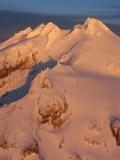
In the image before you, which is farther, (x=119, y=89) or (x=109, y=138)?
(x=119, y=89)

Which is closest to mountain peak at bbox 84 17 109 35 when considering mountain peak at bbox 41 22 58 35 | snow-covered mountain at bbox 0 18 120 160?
snow-covered mountain at bbox 0 18 120 160

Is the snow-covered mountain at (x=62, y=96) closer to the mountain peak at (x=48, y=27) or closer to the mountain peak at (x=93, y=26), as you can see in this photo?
the mountain peak at (x=93, y=26)

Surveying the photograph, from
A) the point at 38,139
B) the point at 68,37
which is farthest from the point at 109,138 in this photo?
the point at 68,37

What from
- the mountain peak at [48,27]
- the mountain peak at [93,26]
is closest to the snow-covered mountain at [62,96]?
the mountain peak at [93,26]

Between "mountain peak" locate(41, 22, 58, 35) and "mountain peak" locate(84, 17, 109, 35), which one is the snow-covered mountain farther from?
"mountain peak" locate(41, 22, 58, 35)

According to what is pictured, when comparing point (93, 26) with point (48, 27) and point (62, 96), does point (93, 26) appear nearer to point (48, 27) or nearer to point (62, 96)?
point (48, 27)

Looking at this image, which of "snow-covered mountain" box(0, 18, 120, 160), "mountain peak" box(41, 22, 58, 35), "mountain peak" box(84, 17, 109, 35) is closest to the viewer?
"snow-covered mountain" box(0, 18, 120, 160)

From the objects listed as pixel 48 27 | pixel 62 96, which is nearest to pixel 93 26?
pixel 48 27

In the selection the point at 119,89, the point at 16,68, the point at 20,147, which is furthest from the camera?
the point at 16,68

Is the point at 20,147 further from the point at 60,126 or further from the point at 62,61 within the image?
the point at 62,61
